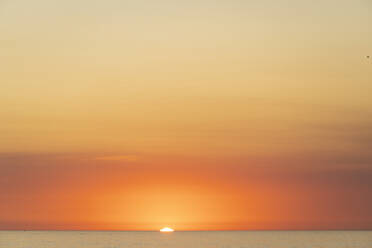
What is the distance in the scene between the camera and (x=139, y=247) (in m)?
164

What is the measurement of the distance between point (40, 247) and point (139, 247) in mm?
21021

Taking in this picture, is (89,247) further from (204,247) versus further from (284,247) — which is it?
(284,247)

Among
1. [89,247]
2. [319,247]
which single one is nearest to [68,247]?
[89,247]

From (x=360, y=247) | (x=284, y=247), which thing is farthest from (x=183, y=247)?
(x=360, y=247)

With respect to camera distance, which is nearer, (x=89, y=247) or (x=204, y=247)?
(x=204, y=247)

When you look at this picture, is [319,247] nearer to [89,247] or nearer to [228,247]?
[228,247]

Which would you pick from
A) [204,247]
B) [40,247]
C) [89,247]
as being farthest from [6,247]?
[204,247]

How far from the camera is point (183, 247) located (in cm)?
16025

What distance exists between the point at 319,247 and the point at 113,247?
1684 inches

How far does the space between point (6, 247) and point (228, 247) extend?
47.0 metres

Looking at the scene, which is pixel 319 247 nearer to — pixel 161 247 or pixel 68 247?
pixel 161 247

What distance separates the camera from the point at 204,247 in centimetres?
15688

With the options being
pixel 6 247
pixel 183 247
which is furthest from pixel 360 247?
pixel 6 247

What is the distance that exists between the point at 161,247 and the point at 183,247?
5.81 metres
